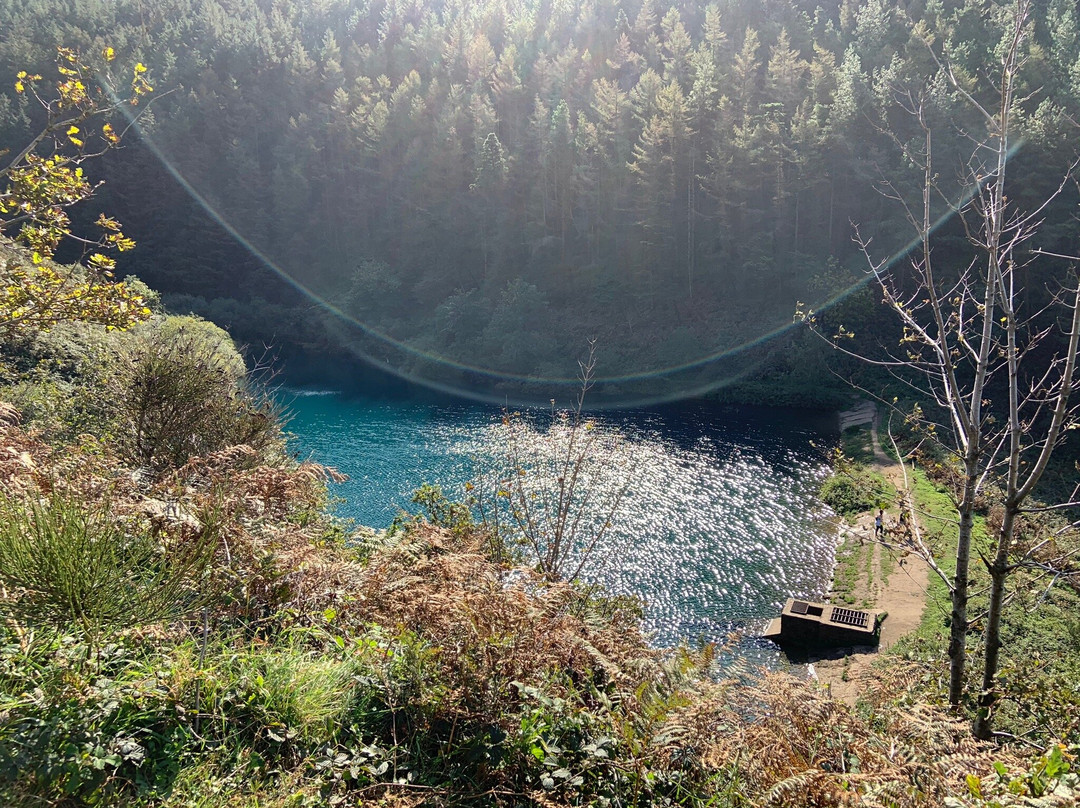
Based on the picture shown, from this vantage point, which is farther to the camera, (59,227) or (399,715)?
(59,227)

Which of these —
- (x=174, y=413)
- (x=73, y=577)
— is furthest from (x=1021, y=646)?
(x=174, y=413)

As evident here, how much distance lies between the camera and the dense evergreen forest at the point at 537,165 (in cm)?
3812

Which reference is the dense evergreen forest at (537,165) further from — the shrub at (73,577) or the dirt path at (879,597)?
the shrub at (73,577)

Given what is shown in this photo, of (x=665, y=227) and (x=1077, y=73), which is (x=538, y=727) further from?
(x=665, y=227)

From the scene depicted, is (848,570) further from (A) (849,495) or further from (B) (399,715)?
(B) (399,715)

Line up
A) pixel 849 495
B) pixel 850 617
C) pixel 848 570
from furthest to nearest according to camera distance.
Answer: pixel 849 495
pixel 848 570
pixel 850 617

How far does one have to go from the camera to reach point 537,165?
49.8 metres

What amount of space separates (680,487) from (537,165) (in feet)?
111

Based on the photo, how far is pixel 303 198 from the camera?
198ft

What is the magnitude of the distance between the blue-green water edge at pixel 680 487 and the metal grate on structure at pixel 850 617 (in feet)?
5.16

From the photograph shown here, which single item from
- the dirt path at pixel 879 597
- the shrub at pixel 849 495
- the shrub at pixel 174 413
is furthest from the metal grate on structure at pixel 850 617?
the shrub at pixel 174 413

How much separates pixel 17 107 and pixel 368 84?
28151 millimetres

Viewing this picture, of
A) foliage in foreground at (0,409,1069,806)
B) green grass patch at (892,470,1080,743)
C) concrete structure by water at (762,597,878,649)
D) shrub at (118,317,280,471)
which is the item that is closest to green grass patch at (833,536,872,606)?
concrete structure by water at (762,597,878,649)

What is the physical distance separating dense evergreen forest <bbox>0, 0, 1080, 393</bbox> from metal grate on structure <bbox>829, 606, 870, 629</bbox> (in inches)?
854
